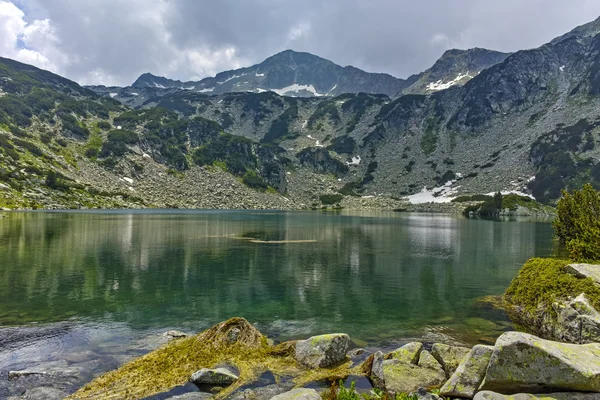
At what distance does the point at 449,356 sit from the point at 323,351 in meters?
4.85

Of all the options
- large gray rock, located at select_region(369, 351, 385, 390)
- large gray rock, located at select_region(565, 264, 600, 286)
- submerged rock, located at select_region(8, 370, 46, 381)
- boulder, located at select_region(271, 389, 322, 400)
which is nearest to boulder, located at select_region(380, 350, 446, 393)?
large gray rock, located at select_region(369, 351, 385, 390)

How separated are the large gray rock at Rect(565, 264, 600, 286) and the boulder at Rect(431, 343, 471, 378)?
10697 millimetres

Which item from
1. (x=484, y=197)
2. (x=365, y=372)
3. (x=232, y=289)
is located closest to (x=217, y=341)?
(x=365, y=372)

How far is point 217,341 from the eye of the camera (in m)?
15.8

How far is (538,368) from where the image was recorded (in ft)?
30.2

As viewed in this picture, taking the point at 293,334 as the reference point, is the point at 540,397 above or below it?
above

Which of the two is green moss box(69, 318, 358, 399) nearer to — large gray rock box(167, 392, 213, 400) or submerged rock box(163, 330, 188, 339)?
large gray rock box(167, 392, 213, 400)

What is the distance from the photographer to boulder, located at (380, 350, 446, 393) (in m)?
12.0

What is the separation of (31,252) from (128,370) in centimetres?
3583

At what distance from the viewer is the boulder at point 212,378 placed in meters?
12.5

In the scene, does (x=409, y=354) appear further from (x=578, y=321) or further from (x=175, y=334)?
(x=175, y=334)

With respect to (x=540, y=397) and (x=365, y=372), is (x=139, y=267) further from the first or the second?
(x=540, y=397)

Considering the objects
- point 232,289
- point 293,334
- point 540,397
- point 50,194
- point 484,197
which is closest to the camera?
point 540,397

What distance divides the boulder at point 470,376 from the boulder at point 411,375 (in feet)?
4.60
